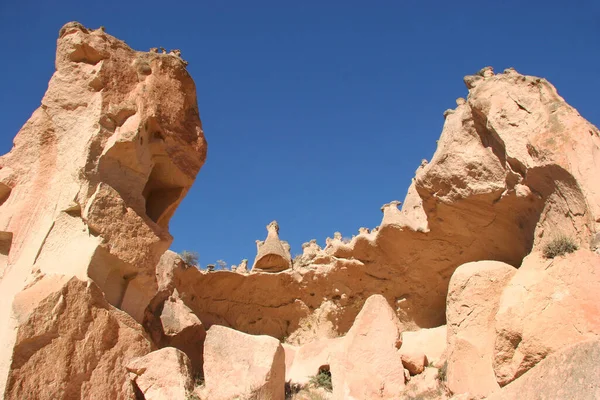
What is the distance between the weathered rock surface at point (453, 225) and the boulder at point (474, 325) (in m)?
0.92

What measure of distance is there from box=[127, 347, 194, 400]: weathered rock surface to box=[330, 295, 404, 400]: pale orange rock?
2330mm

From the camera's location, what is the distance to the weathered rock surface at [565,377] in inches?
189

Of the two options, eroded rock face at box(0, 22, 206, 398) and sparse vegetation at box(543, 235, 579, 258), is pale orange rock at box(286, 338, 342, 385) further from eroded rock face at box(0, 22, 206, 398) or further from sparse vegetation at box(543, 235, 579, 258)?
sparse vegetation at box(543, 235, 579, 258)

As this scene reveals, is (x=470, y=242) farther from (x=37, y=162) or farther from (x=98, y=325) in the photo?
(x=37, y=162)

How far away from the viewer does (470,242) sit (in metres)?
10.2

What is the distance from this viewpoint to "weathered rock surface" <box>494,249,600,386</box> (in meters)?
5.80

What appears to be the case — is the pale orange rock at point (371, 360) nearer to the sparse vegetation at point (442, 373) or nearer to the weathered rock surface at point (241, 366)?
the sparse vegetation at point (442, 373)

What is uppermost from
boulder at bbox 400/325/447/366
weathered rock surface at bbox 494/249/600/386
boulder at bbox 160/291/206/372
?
boulder at bbox 160/291/206/372

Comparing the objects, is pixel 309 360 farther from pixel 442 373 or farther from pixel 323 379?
pixel 442 373

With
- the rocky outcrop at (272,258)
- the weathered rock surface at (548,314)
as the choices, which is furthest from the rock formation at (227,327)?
the rocky outcrop at (272,258)

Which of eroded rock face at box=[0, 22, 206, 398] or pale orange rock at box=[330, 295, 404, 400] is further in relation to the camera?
pale orange rock at box=[330, 295, 404, 400]

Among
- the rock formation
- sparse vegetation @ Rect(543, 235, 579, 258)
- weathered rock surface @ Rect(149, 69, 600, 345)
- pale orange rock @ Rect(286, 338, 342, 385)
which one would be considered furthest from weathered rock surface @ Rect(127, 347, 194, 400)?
sparse vegetation @ Rect(543, 235, 579, 258)

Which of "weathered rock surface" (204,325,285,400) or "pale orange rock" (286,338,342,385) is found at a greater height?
"pale orange rock" (286,338,342,385)

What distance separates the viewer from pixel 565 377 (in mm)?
5090
